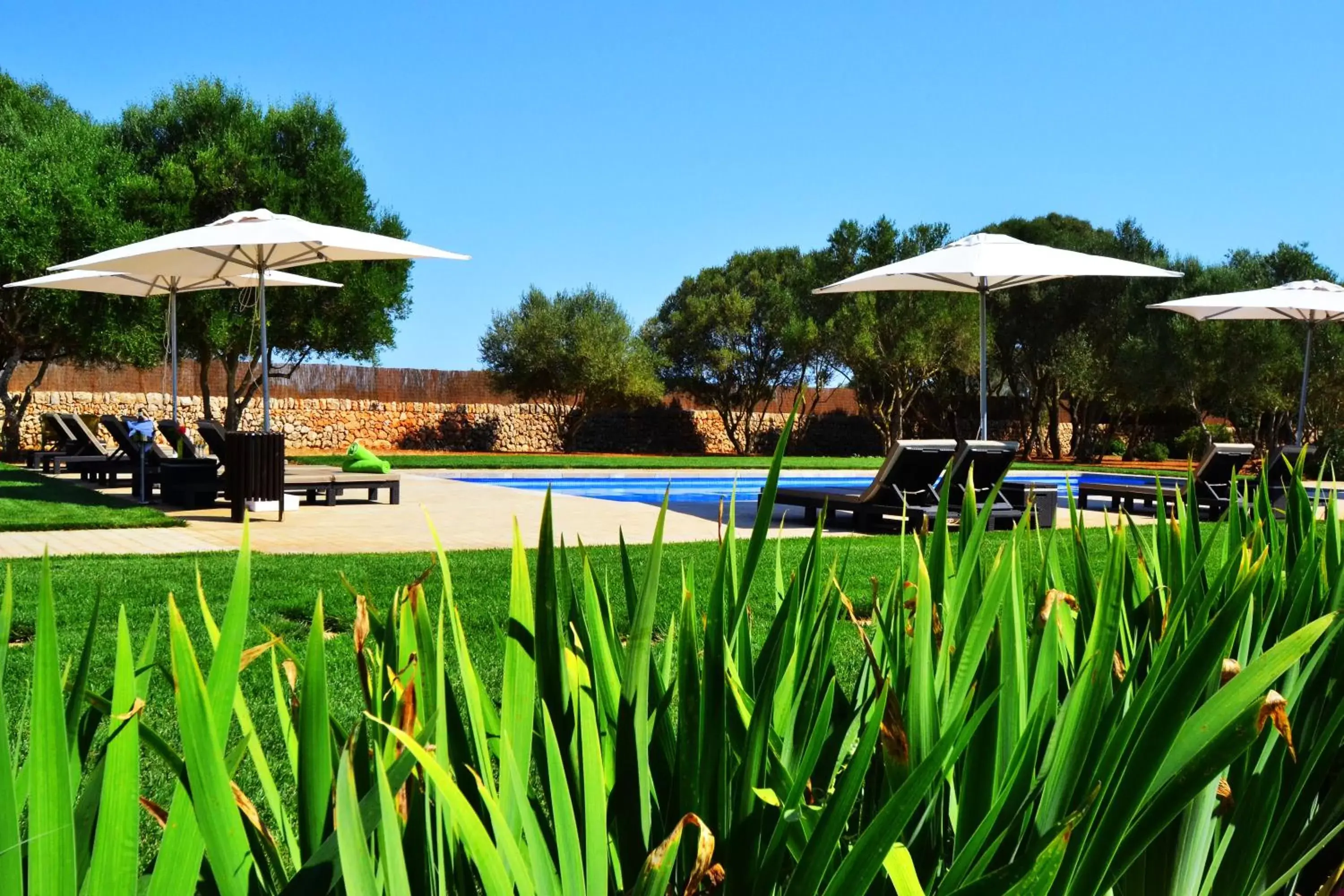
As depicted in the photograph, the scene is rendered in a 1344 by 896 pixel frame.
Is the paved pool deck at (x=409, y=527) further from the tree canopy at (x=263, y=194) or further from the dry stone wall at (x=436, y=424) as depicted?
the dry stone wall at (x=436, y=424)

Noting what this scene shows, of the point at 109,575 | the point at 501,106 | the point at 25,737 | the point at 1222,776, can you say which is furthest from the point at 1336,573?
the point at 501,106

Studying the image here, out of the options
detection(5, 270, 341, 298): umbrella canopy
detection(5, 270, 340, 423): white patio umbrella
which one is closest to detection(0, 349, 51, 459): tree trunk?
detection(5, 270, 341, 298): umbrella canopy

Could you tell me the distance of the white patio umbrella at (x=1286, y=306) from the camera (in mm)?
13305

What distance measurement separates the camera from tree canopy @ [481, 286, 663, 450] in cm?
3344

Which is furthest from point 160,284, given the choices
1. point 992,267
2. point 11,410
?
point 992,267

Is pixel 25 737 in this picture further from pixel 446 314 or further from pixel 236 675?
pixel 446 314

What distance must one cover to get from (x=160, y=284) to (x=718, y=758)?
50.8 feet

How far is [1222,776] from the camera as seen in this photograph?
4.05 feet

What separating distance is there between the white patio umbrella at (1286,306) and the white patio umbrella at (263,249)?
356 inches

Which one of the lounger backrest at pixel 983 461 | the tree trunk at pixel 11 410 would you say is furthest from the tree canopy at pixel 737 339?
the lounger backrest at pixel 983 461

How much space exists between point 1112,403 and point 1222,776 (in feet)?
112

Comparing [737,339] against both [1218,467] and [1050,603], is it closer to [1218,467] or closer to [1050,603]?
[1218,467]

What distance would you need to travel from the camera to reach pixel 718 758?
0.91 m

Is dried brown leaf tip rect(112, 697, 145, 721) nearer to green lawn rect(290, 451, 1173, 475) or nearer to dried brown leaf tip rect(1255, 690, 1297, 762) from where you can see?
dried brown leaf tip rect(1255, 690, 1297, 762)
